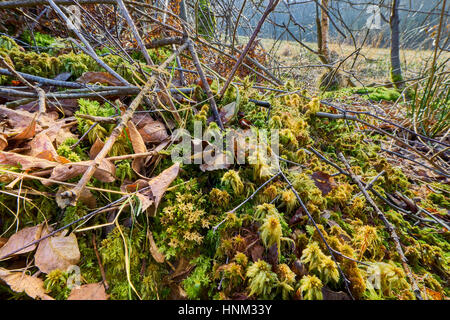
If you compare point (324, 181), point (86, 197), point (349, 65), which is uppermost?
point (349, 65)

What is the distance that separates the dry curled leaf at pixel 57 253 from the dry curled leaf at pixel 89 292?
Result: 112 millimetres

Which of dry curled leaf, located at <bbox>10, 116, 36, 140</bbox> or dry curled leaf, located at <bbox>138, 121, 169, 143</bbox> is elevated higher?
dry curled leaf, located at <bbox>10, 116, 36, 140</bbox>

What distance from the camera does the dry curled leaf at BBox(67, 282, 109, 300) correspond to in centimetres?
82

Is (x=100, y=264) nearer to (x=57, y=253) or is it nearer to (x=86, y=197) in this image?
(x=57, y=253)

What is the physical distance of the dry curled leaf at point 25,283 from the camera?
80 cm

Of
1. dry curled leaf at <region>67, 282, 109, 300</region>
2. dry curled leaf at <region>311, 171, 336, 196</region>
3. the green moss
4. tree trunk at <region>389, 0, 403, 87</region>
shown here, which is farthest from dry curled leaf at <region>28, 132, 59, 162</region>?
tree trunk at <region>389, 0, 403, 87</region>

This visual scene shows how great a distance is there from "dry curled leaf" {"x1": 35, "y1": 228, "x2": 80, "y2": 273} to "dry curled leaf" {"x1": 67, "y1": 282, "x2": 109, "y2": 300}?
11cm

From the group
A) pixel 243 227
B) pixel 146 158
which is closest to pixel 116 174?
pixel 146 158

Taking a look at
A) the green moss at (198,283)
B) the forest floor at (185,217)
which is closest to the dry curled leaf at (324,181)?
the forest floor at (185,217)

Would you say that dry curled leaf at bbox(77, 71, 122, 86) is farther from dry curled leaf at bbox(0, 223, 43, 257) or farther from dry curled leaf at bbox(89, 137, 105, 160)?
dry curled leaf at bbox(0, 223, 43, 257)

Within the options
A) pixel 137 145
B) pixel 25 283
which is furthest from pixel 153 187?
pixel 25 283

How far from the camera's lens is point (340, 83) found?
6.74m

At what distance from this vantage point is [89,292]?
33.4 inches

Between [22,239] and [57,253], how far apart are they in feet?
0.62
